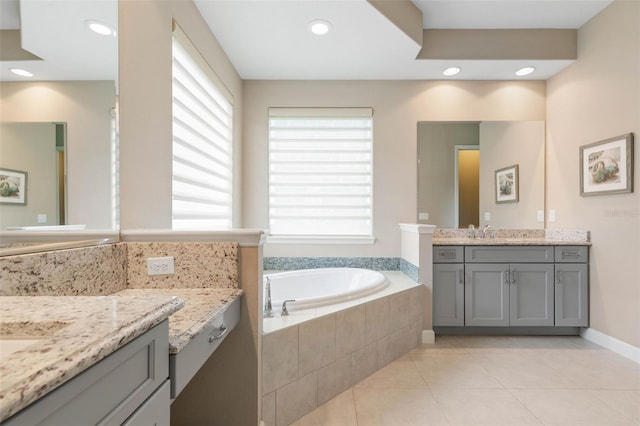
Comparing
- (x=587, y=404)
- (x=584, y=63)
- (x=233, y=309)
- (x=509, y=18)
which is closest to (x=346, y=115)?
(x=509, y=18)

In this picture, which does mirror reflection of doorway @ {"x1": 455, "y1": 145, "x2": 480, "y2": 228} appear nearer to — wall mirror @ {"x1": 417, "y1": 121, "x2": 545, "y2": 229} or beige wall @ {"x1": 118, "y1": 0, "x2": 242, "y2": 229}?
wall mirror @ {"x1": 417, "y1": 121, "x2": 545, "y2": 229}

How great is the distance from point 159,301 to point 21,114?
0.69 m

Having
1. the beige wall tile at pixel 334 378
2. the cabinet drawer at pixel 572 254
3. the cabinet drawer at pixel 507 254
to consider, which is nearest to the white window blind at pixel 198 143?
the beige wall tile at pixel 334 378

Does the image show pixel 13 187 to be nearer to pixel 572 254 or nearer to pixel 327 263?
pixel 327 263

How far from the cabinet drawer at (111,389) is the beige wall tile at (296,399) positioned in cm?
95

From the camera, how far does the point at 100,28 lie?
4.10ft

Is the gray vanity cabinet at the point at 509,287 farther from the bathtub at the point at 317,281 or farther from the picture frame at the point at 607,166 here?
the bathtub at the point at 317,281

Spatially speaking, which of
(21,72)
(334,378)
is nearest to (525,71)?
(334,378)

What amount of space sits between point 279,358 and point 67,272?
996 millimetres

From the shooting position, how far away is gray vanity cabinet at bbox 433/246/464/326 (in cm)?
269

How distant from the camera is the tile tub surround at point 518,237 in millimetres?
2680

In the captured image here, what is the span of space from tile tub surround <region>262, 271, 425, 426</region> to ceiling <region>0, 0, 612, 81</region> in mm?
1495

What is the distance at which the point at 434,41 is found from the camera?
277 centimetres

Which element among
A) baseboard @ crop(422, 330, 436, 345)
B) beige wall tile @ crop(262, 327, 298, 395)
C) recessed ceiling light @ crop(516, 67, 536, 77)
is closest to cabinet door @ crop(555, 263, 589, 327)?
baseboard @ crop(422, 330, 436, 345)
